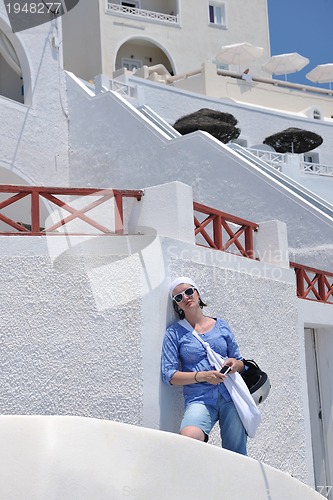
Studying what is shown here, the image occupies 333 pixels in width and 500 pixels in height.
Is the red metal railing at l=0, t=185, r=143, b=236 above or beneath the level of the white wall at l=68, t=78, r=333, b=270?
above

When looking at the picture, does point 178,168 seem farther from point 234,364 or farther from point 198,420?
point 198,420

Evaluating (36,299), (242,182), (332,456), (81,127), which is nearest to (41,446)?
(36,299)

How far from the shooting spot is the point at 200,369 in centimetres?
714

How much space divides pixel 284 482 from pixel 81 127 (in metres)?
12.2

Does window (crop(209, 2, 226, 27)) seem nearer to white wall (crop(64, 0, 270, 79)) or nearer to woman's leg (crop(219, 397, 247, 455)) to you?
white wall (crop(64, 0, 270, 79))

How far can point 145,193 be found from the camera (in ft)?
26.1

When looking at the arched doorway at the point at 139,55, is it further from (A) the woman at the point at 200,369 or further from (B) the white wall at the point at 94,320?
(A) the woman at the point at 200,369

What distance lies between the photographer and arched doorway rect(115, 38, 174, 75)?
33.2 m

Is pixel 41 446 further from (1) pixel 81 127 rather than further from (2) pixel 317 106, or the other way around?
(2) pixel 317 106

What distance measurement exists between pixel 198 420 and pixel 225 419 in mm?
319

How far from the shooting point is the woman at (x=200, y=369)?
6.98m

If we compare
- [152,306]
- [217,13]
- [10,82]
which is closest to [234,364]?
[152,306]

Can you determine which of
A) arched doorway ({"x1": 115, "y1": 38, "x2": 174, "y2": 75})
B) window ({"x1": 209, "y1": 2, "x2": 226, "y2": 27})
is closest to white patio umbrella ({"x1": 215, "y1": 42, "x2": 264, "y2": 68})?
arched doorway ({"x1": 115, "y1": 38, "x2": 174, "y2": 75})

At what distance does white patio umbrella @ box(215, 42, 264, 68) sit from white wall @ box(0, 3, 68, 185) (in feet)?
46.7
